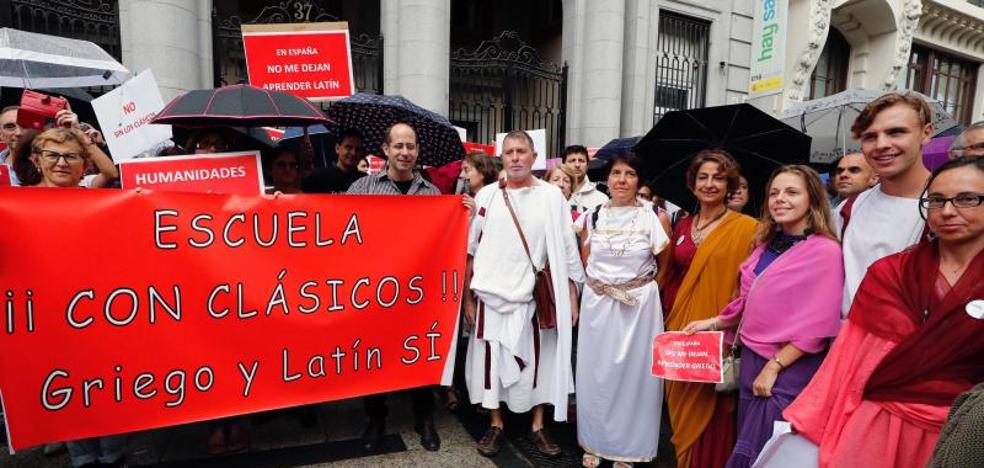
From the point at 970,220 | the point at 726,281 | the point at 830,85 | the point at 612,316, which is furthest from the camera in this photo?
the point at 830,85

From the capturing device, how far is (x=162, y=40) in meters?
7.14

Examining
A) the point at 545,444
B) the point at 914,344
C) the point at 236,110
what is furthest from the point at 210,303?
the point at 914,344

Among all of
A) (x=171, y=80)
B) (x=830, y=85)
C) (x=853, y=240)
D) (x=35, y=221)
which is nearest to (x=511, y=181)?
(x=853, y=240)

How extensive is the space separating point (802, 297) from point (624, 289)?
3.21 feet

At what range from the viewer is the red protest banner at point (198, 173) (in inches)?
113

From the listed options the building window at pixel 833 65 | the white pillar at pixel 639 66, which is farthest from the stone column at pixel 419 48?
the building window at pixel 833 65

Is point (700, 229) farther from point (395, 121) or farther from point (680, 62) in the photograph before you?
point (680, 62)

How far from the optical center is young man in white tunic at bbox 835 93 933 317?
206cm

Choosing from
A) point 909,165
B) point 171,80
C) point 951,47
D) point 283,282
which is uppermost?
point 951,47

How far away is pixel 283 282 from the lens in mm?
2893

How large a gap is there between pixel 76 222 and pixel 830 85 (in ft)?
58.0

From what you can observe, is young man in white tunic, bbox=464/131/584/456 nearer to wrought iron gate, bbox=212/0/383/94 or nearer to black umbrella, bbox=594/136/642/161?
black umbrella, bbox=594/136/642/161

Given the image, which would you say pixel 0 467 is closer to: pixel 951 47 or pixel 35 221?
pixel 35 221

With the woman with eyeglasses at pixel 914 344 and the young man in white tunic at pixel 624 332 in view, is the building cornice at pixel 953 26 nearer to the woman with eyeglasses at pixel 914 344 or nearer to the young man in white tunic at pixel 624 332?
the young man in white tunic at pixel 624 332
